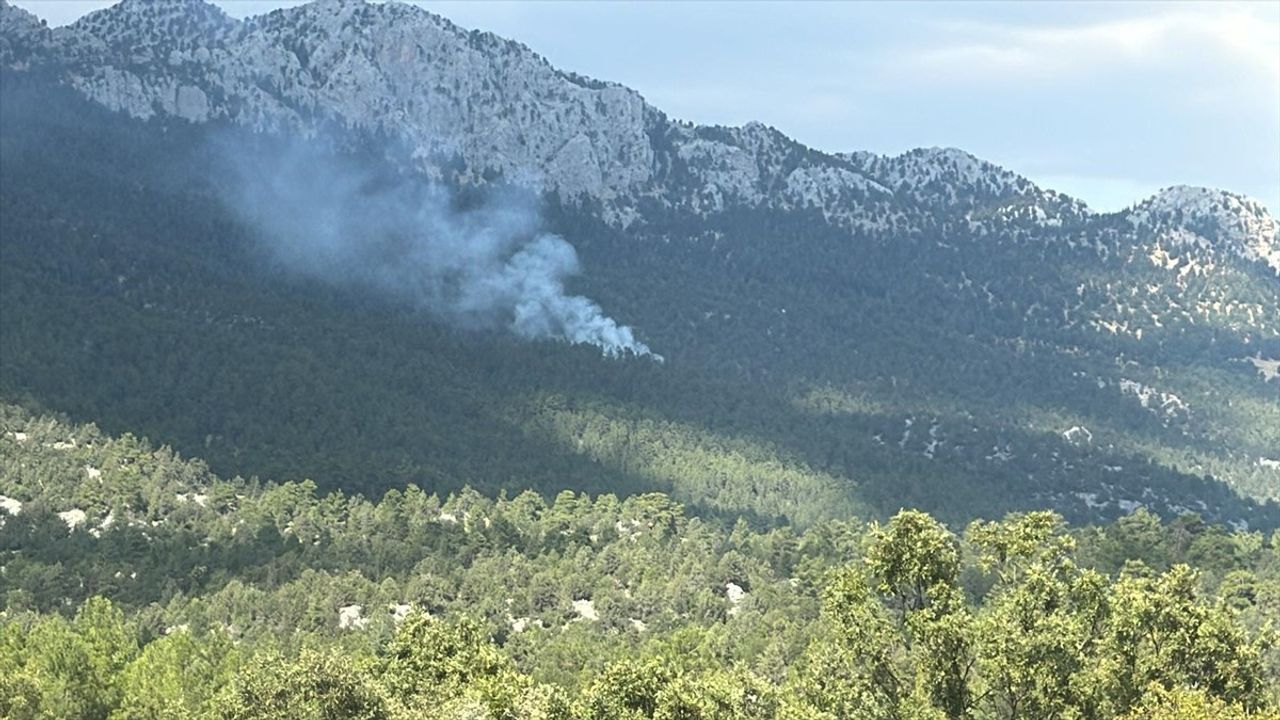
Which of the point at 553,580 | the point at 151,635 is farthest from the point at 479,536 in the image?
the point at 151,635

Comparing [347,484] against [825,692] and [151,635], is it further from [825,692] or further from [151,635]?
[825,692]

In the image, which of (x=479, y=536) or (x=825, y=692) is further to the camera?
(x=479, y=536)

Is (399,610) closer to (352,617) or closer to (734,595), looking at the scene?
(352,617)

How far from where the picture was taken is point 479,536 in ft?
543

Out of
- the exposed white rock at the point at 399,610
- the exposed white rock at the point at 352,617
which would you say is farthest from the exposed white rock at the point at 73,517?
the exposed white rock at the point at 399,610

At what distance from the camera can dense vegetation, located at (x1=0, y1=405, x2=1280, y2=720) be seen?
168 feet

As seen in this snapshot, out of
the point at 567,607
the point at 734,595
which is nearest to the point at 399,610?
the point at 567,607

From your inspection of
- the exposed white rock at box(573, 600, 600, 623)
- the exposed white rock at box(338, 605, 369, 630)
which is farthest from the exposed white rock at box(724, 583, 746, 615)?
the exposed white rock at box(338, 605, 369, 630)

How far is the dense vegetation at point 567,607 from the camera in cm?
5122

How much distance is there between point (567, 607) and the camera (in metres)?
138

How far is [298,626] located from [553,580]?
88.6 ft

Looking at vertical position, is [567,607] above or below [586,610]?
above

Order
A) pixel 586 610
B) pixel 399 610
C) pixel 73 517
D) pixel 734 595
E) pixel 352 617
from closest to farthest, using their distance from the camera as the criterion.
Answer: pixel 352 617 < pixel 399 610 < pixel 586 610 < pixel 734 595 < pixel 73 517

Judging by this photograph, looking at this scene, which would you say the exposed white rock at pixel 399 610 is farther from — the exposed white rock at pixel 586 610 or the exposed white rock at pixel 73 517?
the exposed white rock at pixel 73 517
